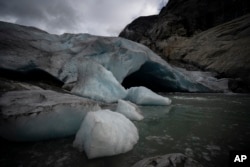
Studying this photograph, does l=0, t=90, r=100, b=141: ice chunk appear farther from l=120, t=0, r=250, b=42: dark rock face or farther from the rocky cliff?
l=120, t=0, r=250, b=42: dark rock face

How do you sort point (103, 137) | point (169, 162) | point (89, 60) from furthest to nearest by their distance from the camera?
point (89, 60), point (103, 137), point (169, 162)

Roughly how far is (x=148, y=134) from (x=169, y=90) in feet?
20.7

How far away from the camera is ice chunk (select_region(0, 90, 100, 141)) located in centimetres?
170

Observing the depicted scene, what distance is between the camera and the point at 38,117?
178 cm

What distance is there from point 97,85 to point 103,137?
284 centimetres

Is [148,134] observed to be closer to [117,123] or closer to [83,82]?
[117,123]

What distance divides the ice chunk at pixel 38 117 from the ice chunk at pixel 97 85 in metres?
1.99

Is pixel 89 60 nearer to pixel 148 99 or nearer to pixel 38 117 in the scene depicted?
pixel 148 99

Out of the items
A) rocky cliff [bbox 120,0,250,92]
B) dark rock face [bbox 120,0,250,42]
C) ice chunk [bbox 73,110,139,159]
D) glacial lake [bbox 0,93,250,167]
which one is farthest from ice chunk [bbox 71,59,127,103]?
dark rock face [bbox 120,0,250,42]

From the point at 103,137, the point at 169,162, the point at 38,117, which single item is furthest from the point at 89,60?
the point at 169,162

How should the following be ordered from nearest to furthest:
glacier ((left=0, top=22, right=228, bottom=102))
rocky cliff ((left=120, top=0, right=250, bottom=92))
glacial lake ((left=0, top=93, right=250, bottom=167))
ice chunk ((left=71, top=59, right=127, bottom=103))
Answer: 1. glacial lake ((left=0, top=93, right=250, bottom=167))
2. ice chunk ((left=71, top=59, right=127, bottom=103))
3. glacier ((left=0, top=22, right=228, bottom=102))
4. rocky cliff ((left=120, top=0, right=250, bottom=92))

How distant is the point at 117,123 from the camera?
176 centimetres

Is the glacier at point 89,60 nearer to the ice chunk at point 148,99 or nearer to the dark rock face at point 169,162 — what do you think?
the ice chunk at point 148,99

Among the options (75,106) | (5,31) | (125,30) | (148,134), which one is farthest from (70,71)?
(125,30)
